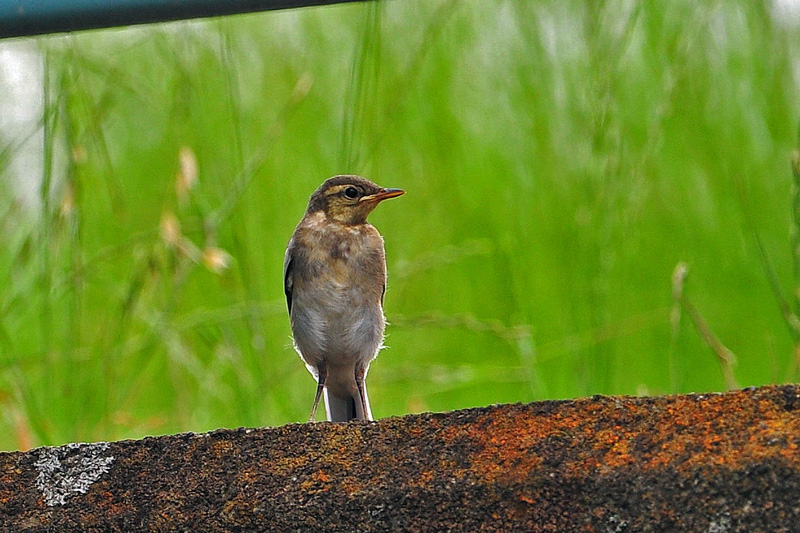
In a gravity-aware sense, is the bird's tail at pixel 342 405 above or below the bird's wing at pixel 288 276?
below

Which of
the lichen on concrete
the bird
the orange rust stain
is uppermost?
the bird

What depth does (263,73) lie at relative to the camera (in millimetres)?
4555

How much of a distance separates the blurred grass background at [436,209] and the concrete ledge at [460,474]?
50.6 inches

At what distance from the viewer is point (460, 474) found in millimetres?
1675

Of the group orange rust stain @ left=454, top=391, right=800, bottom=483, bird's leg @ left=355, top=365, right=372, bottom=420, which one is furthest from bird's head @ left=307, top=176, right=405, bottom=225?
orange rust stain @ left=454, top=391, right=800, bottom=483

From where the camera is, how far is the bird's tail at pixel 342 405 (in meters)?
3.56

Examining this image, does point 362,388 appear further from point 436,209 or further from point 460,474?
point 460,474

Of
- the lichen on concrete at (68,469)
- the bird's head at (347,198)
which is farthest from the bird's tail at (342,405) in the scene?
the lichen on concrete at (68,469)

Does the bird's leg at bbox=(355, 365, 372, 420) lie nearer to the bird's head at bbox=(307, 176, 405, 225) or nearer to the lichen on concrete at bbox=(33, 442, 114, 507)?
the bird's head at bbox=(307, 176, 405, 225)

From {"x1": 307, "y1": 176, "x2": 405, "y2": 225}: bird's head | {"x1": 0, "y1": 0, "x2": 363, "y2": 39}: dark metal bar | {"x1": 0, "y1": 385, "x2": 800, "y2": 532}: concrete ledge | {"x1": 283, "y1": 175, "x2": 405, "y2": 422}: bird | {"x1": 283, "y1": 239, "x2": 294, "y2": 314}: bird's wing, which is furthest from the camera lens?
{"x1": 307, "y1": 176, "x2": 405, "y2": 225}: bird's head

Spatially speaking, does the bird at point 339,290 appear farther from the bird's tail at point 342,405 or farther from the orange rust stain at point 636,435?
the orange rust stain at point 636,435

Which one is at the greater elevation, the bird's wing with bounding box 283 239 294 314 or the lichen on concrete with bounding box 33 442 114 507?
the bird's wing with bounding box 283 239 294 314

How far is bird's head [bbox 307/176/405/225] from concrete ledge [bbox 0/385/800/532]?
182cm

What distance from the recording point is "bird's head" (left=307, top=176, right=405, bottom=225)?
362cm
